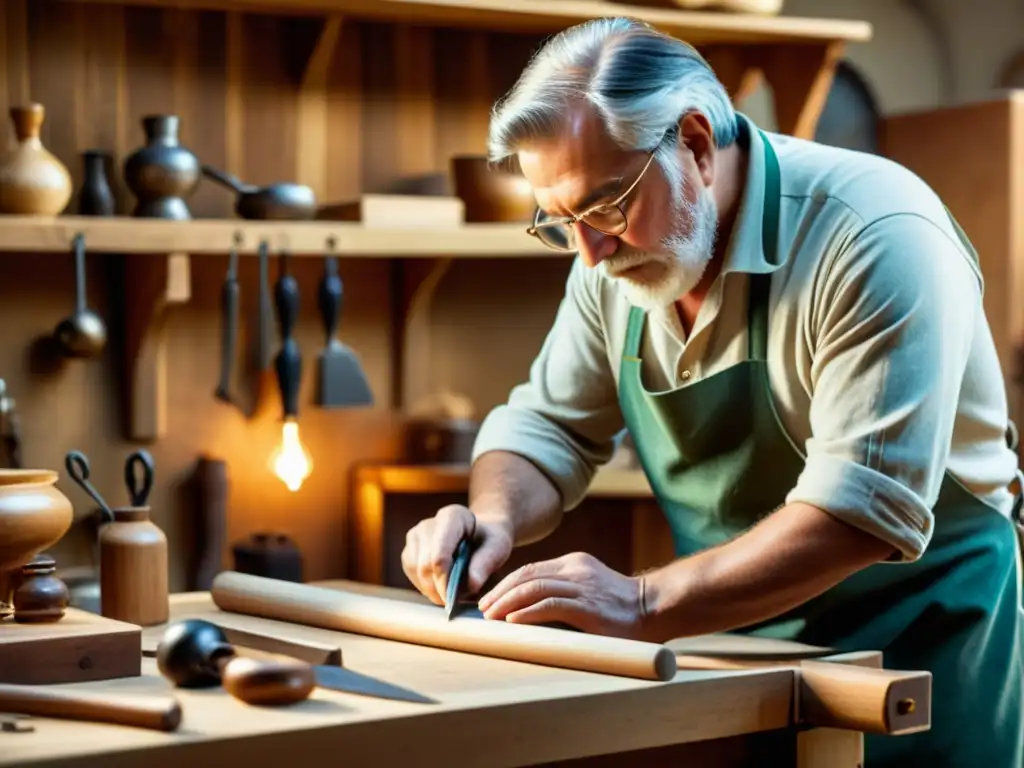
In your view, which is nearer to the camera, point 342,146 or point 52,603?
point 52,603

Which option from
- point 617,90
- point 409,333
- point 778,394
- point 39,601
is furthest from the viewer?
point 409,333

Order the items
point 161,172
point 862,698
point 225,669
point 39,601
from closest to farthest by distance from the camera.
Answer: point 225,669
point 862,698
point 39,601
point 161,172

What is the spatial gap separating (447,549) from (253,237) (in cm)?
163

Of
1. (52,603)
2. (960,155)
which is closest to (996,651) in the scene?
(52,603)

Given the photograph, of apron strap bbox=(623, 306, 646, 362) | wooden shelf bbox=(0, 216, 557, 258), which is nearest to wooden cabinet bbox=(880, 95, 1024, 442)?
wooden shelf bbox=(0, 216, 557, 258)

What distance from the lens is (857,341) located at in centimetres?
214

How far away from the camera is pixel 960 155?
4.61 metres

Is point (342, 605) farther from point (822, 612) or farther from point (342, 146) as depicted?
point (342, 146)

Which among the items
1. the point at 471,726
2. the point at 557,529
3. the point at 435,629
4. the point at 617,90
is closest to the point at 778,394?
the point at 617,90

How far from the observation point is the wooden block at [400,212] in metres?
3.82

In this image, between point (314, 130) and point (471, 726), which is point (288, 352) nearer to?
point (314, 130)

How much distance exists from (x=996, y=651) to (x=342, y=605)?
92 cm

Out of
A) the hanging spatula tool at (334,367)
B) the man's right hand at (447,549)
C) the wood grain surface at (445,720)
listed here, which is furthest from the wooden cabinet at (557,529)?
the wood grain surface at (445,720)

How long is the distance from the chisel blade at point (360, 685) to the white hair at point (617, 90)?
819 mm
